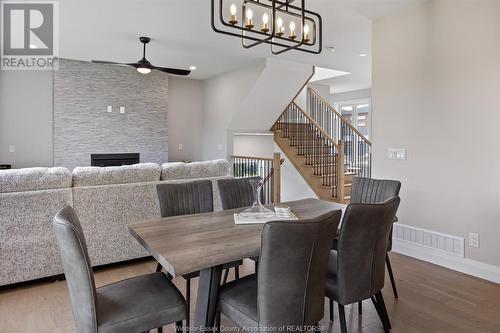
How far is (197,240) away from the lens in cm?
173

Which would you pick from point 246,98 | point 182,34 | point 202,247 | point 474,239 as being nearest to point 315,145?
point 246,98

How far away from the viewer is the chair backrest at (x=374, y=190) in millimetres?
2636

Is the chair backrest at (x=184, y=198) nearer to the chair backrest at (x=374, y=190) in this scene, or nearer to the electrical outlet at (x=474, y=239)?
the chair backrest at (x=374, y=190)

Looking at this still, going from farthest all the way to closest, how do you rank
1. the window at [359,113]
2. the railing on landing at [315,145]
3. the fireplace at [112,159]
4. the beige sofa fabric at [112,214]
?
the window at [359,113] → the fireplace at [112,159] → the railing on landing at [315,145] → the beige sofa fabric at [112,214]

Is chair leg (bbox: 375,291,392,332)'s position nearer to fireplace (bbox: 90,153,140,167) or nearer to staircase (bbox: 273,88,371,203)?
staircase (bbox: 273,88,371,203)

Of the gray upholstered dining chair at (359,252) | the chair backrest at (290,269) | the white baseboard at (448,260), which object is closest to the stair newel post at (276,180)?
the white baseboard at (448,260)

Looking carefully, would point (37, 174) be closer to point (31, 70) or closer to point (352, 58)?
point (31, 70)

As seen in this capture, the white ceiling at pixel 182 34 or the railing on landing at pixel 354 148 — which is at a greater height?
the white ceiling at pixel 182 34

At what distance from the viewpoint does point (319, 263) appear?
1.48m

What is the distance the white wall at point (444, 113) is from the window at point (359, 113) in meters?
5.80

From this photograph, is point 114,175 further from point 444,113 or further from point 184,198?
point 444,113

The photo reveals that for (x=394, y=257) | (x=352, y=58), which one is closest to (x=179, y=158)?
(x=352, y=58)

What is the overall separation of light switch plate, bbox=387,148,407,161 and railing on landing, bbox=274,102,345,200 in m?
1.82

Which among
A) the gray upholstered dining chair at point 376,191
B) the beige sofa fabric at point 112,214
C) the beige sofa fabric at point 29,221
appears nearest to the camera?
the gray upholstered dining chair at point 376,191
